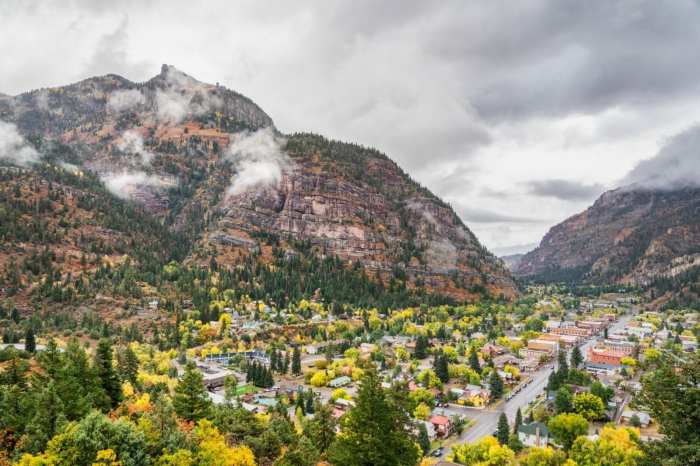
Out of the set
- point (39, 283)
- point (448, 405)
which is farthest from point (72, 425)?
point (39, 283)

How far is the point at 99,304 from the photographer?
4437 inches

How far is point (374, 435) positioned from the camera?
21969mm

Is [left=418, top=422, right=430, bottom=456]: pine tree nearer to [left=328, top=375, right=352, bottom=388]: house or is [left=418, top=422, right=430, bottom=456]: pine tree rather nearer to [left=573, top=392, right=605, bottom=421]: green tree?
[left=573, top=392, right=605, bottom=421]: green tree

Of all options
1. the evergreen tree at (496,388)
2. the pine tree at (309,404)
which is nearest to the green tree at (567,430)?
the evergreen tree at (496,388)

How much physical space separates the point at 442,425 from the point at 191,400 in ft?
136

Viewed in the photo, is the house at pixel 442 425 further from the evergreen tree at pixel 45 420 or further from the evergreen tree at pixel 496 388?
the evergreen tree at pixel 45 420

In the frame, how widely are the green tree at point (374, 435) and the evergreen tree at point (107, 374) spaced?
2003 centimetres

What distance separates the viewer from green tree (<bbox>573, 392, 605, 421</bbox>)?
64.2 m

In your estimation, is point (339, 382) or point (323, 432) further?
point (339, 382)

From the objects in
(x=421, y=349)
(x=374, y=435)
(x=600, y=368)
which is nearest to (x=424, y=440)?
(x=374, y=435)

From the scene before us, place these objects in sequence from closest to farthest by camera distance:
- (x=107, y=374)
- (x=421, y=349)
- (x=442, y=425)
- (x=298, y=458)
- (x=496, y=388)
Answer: (x=298, y=458) → (x=107, y=374) → (x=442, y=425) → (x=496, y=388) → (x=421, y=349)

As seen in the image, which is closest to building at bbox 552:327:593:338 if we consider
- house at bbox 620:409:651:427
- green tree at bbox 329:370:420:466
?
house at bbox 620:409:651:427

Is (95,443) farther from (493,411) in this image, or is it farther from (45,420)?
(493,411)

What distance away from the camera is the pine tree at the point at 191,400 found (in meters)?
31.7
